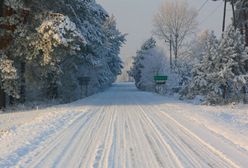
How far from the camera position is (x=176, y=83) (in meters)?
64.4

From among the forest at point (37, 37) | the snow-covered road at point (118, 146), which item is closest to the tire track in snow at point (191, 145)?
the snow-covered road at point (118, 146)

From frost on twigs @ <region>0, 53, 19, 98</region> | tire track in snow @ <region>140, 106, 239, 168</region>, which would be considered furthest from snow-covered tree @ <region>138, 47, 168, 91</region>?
tire track in snow @ <region>140, 106, 239, 168</region>

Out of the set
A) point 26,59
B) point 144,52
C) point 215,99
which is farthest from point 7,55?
point 144,52

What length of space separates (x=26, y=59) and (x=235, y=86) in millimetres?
14887

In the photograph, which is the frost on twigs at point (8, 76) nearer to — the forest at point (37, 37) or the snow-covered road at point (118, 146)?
the forest at point (37, 37)

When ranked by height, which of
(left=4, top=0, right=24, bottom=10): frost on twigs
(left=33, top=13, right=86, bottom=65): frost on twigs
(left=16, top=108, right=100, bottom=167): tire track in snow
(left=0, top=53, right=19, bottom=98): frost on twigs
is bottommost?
(left=16, top=108, right=100, bottom=167): tire track in snow

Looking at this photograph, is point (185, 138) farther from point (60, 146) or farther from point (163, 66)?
point (163, 66)

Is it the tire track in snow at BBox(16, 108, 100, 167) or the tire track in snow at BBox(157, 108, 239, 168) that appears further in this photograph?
the tire track in snow at BBox(157, 108, 239, 168)

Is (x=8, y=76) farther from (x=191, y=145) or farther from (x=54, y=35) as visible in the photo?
(x=191, y=145)

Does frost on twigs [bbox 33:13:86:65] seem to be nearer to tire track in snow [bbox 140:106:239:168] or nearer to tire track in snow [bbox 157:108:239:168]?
tire track in snow [bbox 157:108:239:168]

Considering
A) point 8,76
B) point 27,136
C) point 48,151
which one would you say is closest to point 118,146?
point 48,151

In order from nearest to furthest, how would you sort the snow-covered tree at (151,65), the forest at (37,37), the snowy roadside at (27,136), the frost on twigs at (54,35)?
the snowy roadside at (27,136), the frost on twigs at (54,35), the forest at (37,37), the snow-covered tree at (151,65)

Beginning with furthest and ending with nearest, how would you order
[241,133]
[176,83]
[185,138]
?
[176,83] < [241,133] < [185,138]

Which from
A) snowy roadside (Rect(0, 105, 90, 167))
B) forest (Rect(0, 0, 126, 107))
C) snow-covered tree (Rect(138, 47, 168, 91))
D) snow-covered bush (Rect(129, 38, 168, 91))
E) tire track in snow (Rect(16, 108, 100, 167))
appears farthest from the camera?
snow-covered tree (Rect(138, 47, 168, 91))
